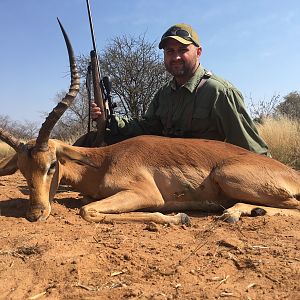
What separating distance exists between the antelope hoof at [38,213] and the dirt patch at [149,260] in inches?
5.0

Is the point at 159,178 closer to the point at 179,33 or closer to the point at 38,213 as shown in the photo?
the point at 38,213

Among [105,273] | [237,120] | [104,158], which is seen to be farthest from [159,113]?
[105,273]

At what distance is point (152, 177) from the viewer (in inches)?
209

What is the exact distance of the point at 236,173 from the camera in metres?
5.04

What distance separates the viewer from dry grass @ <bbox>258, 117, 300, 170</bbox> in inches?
446

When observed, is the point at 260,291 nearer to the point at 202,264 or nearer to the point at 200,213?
the point at 202,264

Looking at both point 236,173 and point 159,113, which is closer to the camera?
point 236,173

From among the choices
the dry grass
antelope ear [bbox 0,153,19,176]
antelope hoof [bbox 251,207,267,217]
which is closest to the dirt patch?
antelope hoof [bbox 251,207,267,217]

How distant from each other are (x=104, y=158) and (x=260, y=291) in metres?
3.32

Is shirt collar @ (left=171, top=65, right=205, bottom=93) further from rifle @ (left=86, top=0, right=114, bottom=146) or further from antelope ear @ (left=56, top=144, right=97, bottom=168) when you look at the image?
antelope ear @ (left=56, top=144, right=97, bottom=168)

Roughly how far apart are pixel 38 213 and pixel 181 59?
3680 millimetres

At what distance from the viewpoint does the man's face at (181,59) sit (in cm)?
691

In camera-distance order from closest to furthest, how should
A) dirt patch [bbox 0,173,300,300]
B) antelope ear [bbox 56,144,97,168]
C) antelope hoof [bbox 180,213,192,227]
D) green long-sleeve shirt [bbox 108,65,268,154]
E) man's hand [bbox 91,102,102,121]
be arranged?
1. dirt patch [bbox 0,173,300,300]
2. antelope hoof [bbox 180,213,192,227]
3. antelope ear [bbox 56,144,97,168]
4. green long-sleeve shirt [bbox 108,65,268,154]
5. man's hand [bbox 91,102,102,121]

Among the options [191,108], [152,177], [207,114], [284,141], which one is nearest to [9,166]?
[152,177]
